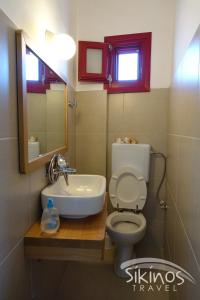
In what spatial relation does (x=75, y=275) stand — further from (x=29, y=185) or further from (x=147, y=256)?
(x=29, y=185)

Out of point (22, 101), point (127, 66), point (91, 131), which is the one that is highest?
point (127, 66)

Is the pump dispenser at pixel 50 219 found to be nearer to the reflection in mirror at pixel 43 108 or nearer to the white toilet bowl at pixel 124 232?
the reflection in mirror at pixel 43 108

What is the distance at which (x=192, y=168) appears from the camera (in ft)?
3.25

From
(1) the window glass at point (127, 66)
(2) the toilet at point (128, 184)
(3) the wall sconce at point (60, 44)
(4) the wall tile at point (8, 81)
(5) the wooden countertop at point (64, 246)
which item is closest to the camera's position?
(4) the wall tile at point (8, 81)

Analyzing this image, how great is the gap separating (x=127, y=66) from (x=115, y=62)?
14 cm

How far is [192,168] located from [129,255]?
1.22 meters

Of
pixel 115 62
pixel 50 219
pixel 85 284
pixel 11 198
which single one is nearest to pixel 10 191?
pixel 11 198

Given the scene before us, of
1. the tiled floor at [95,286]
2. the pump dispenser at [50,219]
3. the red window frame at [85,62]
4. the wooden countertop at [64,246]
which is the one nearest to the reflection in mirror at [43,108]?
the pump dispenser at [50,219]

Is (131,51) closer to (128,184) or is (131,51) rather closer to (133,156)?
(133,156)

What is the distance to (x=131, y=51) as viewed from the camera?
2217 millimetres

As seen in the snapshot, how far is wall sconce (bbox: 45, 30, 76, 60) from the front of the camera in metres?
1.32

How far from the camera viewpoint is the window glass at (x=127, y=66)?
7.27 ft

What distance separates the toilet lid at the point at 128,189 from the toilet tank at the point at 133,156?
0.17ft

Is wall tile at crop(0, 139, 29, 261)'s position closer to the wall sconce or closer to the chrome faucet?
the chrome faucet
